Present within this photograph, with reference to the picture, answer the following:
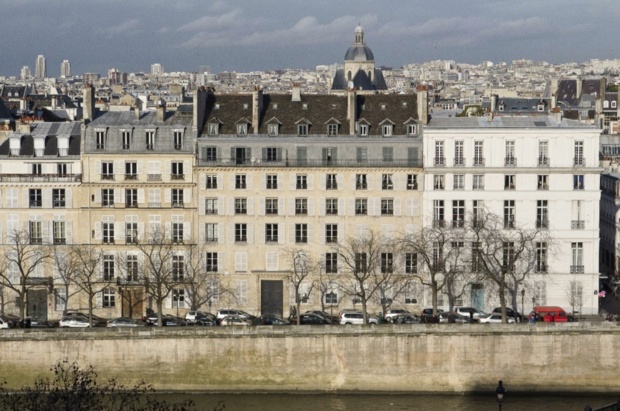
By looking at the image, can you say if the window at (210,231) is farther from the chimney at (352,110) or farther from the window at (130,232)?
the chimney at (352,110)

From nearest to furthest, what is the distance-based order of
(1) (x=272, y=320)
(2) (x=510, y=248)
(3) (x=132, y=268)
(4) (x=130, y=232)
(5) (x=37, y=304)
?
1. (1) (x=272, y=320)
2. (2) (x=510, y=248)
3. (3) (x=132, y=268)
4. (5) (x=37, y=304)
5. (4) (x=130, y=232)

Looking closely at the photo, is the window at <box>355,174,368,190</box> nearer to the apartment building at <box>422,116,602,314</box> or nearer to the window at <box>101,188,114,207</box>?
the apartment building at <box>422,116,602,314</box>

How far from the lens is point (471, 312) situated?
216 ft

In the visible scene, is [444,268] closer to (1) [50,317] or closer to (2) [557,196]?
(2) [557,196]

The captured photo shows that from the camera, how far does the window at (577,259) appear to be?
68.4 m

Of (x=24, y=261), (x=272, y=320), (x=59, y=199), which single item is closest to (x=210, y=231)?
(x=272, y=320)

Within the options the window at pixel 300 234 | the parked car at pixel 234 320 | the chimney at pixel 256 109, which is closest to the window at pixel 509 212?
the window at pixel 300 234

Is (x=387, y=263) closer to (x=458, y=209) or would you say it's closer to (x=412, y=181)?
(x=412, y=181)

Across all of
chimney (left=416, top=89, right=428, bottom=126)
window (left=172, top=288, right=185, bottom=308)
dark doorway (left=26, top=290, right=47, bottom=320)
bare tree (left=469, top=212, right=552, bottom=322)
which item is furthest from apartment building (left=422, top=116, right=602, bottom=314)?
dark doorway (left=26, top=290, right=47, bottom=320)

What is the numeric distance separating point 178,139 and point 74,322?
33.4ft

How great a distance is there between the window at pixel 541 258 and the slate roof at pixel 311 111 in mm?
8270

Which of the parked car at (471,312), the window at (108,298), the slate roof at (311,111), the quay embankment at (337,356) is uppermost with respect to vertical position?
the slate roof at (311,111)

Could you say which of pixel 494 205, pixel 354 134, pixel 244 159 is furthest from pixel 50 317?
pixel 494 205

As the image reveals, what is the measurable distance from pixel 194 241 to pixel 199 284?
233cm
